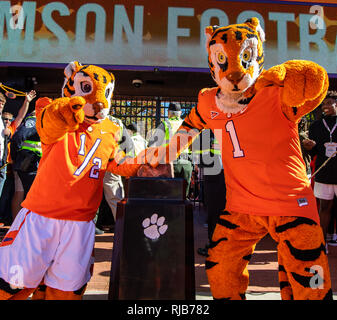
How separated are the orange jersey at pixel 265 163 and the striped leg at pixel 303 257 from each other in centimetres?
7

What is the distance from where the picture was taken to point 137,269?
149cm

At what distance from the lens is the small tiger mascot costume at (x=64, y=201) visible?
164cm

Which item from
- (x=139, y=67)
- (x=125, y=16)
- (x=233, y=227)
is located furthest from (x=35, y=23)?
(x=233, y=227)

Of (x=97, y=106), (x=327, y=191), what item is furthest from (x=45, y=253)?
(x=327, y=191)

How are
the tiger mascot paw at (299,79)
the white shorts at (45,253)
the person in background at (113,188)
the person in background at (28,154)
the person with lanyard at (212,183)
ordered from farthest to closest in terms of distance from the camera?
the person in background at (28,154), the person with lanyard at (212,183), the person in background at (113,188), the white shorts at (45,253), the tiger mascot paw at (299,79)

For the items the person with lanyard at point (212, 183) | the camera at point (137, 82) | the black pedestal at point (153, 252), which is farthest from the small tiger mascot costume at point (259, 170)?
the camera at point (137, 82)

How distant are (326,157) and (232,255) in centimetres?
266

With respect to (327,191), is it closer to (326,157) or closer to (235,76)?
(326,157)

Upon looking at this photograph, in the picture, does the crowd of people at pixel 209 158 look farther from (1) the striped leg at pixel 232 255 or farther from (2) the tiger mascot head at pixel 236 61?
(1) the striped leg at pixel 232 255

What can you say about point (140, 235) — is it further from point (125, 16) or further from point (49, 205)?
point (125, 16)

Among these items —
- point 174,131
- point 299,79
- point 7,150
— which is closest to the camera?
point 299,79

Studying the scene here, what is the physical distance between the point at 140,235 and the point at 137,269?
0.57 feet

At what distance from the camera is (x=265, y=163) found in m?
1.67

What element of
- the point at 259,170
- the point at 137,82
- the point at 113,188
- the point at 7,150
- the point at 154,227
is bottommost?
the point at 154,227
